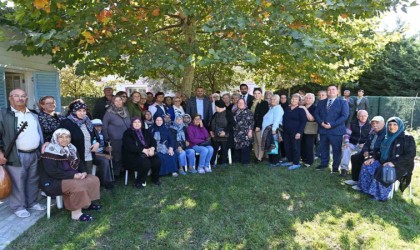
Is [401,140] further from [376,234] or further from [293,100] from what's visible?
[293,100]

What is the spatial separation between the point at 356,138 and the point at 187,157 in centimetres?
356

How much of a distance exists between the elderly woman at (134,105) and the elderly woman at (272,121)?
278cm

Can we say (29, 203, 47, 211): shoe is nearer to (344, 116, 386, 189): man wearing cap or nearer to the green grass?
the green grass

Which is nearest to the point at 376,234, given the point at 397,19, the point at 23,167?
the point at 23,167

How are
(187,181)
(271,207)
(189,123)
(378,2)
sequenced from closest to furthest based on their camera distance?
(271,207), (378,2), (187,181), (189,123)

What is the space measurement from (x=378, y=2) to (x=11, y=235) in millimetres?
6426

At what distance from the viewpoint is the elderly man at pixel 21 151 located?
4477mm

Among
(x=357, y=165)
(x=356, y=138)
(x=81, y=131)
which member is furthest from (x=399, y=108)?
(x=81, y=131)

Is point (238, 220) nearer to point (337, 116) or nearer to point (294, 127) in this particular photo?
point (294, 127)

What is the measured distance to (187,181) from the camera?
6.29m

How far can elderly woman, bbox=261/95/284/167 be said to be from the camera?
7277 millimetres

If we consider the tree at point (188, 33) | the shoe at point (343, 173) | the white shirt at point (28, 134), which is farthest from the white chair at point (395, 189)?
the white shirt at point (28, 134)

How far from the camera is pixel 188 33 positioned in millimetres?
7477

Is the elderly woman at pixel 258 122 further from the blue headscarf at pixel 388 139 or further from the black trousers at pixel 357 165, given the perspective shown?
the blue headscarf at pixel 388 139
